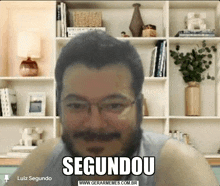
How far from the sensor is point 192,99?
1542mm

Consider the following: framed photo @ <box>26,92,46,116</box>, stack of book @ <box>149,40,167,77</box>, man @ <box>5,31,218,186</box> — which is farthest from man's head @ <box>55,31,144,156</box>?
framed photo @ <box>26,92,46,116</box>

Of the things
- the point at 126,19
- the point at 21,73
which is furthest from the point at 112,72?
the point at 21,73

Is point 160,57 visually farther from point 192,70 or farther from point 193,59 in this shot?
point 193,59

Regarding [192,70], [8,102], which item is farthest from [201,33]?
[8,102]

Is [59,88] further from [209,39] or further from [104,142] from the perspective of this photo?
[209,39]

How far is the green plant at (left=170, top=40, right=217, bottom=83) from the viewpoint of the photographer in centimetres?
143

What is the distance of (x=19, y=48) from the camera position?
1691 millimetres

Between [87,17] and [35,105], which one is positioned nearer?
[87,17]

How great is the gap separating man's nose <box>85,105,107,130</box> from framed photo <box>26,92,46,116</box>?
2.74 ft

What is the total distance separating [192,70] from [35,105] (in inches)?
34.0

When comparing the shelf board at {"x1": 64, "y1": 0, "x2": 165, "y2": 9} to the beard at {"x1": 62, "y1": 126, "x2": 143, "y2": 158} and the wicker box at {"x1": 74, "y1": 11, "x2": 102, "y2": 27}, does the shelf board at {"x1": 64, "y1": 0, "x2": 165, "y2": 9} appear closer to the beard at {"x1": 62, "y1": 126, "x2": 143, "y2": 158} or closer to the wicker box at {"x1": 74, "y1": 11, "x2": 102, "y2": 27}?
the wicker box at {"x1": 74, "y1": 11, "x2": 102, "y2": 27}

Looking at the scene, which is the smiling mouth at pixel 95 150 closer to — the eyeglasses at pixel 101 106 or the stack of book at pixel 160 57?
the eyeglasses at pixel 101 106

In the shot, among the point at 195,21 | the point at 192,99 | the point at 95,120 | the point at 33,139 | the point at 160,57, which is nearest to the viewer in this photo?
the point at 95,120

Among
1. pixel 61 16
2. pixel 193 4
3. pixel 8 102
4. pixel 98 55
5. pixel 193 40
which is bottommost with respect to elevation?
pixel 8 102
